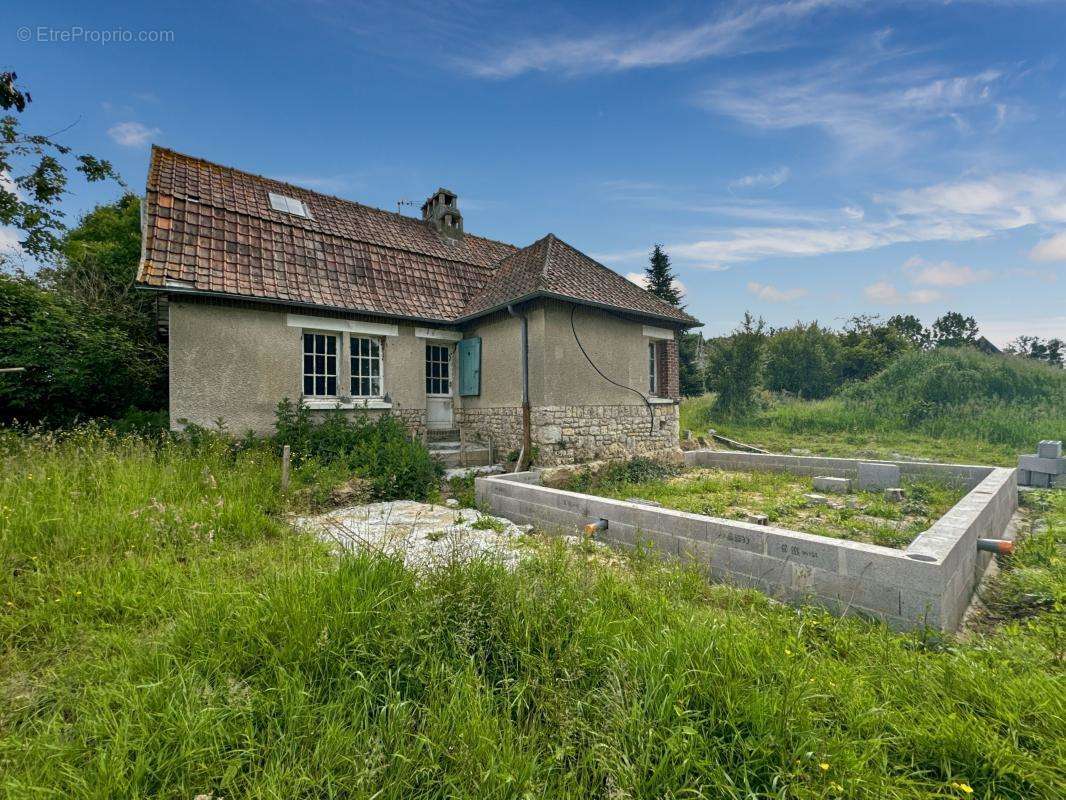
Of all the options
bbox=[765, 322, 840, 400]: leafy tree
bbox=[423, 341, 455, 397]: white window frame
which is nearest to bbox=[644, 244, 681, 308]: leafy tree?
bbox=[765, 322, 840, 400]: leafy tree

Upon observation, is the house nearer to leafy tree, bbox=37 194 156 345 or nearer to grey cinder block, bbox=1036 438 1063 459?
leafy tree, bbox=37 194 156 345

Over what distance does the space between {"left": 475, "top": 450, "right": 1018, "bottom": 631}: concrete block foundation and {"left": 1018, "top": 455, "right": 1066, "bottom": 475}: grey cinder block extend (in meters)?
2.76

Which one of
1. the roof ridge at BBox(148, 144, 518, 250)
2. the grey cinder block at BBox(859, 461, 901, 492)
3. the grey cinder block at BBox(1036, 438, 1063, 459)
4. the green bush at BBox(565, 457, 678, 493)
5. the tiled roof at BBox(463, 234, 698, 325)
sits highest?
the roof ridge at BBox(148, 144, 518, 250)

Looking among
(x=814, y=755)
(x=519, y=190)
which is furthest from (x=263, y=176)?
(x=814, y=755)

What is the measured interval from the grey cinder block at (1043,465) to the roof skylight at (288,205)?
17.0 m

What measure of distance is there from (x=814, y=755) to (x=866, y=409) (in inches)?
759

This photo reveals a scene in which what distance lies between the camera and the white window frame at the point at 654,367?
11.7 metres

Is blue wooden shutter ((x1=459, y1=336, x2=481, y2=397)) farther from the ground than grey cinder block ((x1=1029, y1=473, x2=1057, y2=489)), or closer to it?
farther from the ground

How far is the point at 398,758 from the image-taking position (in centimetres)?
183

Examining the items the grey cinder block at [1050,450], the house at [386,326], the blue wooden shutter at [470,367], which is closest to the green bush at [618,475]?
the house at [386,326]

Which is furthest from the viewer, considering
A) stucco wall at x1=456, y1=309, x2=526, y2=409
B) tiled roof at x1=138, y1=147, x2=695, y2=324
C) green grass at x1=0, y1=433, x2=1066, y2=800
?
stucco wall at x1=456, y1=309, x2=526, y2=409

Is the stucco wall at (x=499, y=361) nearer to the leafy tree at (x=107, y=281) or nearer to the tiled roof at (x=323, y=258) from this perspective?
the tiled roof at (x=323, y=258)

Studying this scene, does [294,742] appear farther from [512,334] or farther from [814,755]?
[512,334]

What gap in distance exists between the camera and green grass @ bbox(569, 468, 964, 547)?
5.52m
